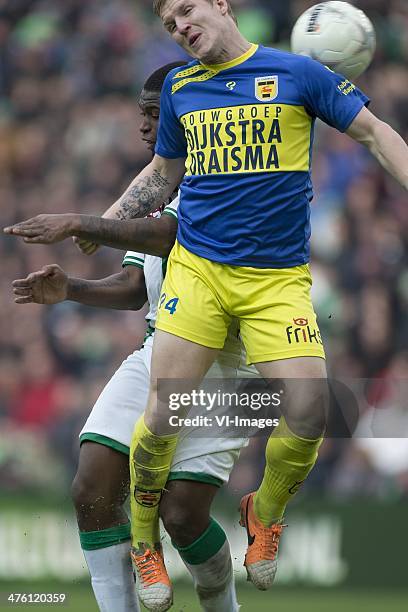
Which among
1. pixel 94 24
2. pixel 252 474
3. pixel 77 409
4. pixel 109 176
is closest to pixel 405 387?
pixel 252 474

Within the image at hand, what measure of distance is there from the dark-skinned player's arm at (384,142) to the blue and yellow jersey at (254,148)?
7 cm

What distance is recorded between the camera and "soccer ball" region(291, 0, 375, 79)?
5410 mm

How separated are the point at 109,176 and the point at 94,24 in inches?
75.1

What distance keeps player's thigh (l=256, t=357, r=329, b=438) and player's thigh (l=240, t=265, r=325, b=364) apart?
0.03 meters

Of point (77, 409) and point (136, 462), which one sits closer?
point (136, 462)

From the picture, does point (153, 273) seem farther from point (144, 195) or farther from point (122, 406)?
point (122, 406)

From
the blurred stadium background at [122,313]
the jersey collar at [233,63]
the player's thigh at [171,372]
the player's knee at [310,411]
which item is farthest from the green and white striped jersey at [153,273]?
the blurred stadium background at [122,313]

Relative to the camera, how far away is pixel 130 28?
11891 millimetres

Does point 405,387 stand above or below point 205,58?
below

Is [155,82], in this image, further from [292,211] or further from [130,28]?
[130,28]

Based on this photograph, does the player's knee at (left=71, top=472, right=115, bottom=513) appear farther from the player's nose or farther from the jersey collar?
the player's nose

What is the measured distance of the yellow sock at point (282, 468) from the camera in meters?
4.99

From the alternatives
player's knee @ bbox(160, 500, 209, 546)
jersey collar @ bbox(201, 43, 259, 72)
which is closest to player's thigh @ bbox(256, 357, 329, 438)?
player's knee @ bbox(160, 500, 209, 546)

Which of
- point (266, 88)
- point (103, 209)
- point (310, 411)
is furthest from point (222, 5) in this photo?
point (103, 209)
